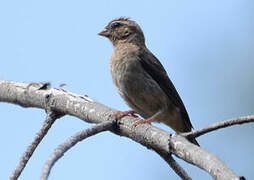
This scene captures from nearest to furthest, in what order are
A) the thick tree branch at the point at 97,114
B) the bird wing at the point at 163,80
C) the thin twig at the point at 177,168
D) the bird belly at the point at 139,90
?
the thick tree branch at the point at 97,114 < the thin twig at the point at 177,168 < the bird belly at the point at 139,90 < the bird wing at the point at 163,80

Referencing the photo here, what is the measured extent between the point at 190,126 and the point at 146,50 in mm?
1252

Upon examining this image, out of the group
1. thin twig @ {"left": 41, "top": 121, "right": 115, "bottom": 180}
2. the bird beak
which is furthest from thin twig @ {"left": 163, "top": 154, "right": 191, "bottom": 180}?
the bird beak

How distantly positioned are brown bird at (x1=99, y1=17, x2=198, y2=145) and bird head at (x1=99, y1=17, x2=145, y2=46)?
20 cm

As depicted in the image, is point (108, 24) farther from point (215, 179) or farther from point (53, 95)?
point (215, 179)

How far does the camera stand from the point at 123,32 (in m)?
7.18

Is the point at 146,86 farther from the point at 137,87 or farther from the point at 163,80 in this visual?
the point at 163,80

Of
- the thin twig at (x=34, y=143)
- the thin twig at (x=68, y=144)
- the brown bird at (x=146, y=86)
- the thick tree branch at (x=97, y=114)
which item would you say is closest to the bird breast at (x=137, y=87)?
the brown bird at (x=146, y=86)

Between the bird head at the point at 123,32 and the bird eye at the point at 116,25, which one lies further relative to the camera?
the bird eye at the point at 116,25

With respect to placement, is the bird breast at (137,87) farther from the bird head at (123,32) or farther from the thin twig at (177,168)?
the thin twig at (177,168)

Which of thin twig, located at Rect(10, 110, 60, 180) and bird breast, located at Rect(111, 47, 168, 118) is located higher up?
thin twig, located at Rect(10, 110, 60, 180)

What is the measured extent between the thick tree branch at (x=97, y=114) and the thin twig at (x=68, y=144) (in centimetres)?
33

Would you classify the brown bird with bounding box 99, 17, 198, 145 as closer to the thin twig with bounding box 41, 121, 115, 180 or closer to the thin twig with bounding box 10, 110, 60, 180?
the thin twig with bounding box 10, 110, 60, 180

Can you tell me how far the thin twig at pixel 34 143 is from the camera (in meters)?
3.24

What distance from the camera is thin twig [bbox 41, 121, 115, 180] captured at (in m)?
2.77
